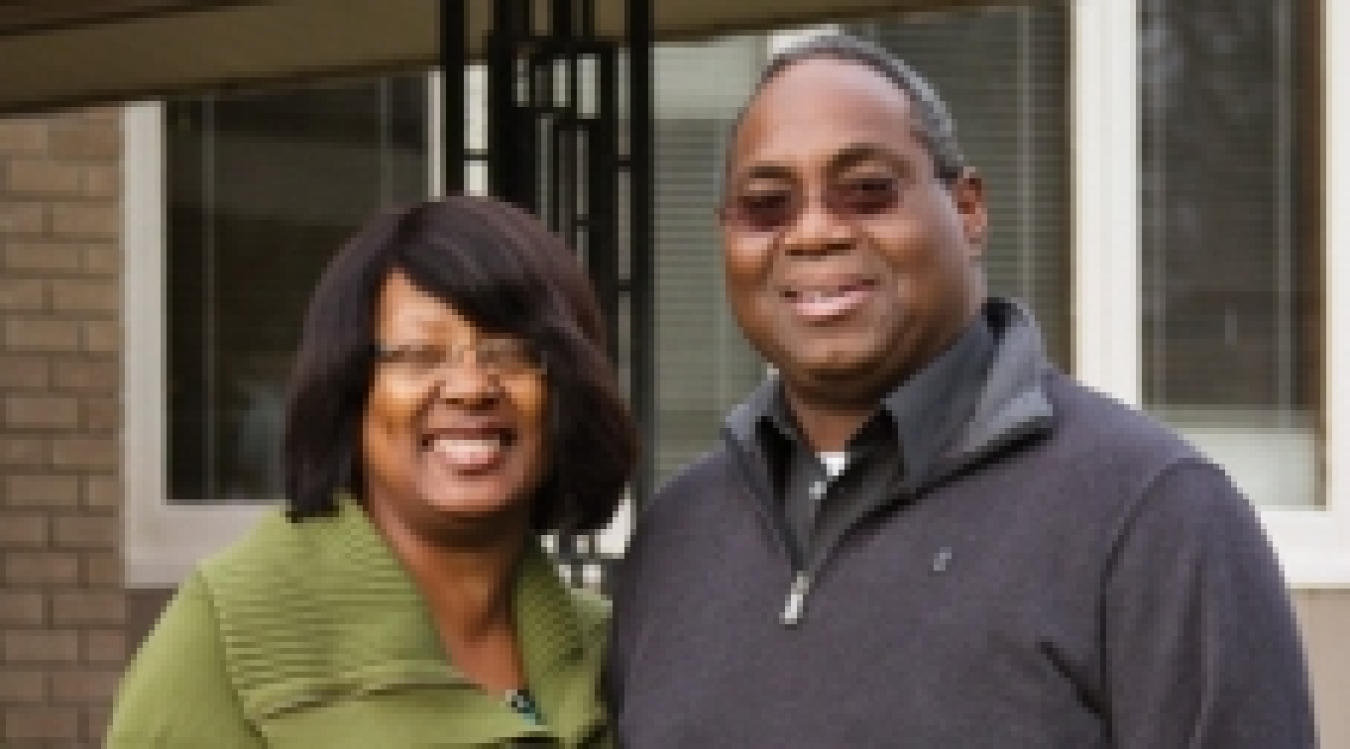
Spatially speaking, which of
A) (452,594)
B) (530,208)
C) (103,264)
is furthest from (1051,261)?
(452,594)

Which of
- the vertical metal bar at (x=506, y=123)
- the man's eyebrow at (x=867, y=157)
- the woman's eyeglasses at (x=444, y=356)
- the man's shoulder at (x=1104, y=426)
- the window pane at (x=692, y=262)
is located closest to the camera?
the man's shoulder at (x=1104, y=426)

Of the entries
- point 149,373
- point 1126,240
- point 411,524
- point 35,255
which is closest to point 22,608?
point 149,373

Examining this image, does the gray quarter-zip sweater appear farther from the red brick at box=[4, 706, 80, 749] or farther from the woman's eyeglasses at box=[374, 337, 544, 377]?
the red brick at box=[4, 706, 80, 749]

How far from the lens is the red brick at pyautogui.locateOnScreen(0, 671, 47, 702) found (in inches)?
308

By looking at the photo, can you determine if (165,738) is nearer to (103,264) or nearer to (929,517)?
(929,517)

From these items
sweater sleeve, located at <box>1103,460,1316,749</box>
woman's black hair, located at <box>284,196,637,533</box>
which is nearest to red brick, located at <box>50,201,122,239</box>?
woman's black hair, located at <box>284,196,637,533</box>

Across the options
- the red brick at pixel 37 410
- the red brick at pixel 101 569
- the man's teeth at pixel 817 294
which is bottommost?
the red brick at pixel 101 569

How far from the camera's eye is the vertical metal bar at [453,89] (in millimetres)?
5434

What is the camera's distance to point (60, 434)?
788 cm

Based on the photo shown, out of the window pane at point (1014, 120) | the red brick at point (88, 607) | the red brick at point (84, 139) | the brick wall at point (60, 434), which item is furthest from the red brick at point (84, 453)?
the window pane at point (1014, 120)

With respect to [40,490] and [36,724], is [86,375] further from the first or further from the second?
[36,724]

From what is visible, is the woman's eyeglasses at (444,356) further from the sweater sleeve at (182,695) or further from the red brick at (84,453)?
the red brick at (84,453)

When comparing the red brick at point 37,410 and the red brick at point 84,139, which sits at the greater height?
the red brick at point 84,139

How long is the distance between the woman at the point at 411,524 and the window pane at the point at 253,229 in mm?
5131
